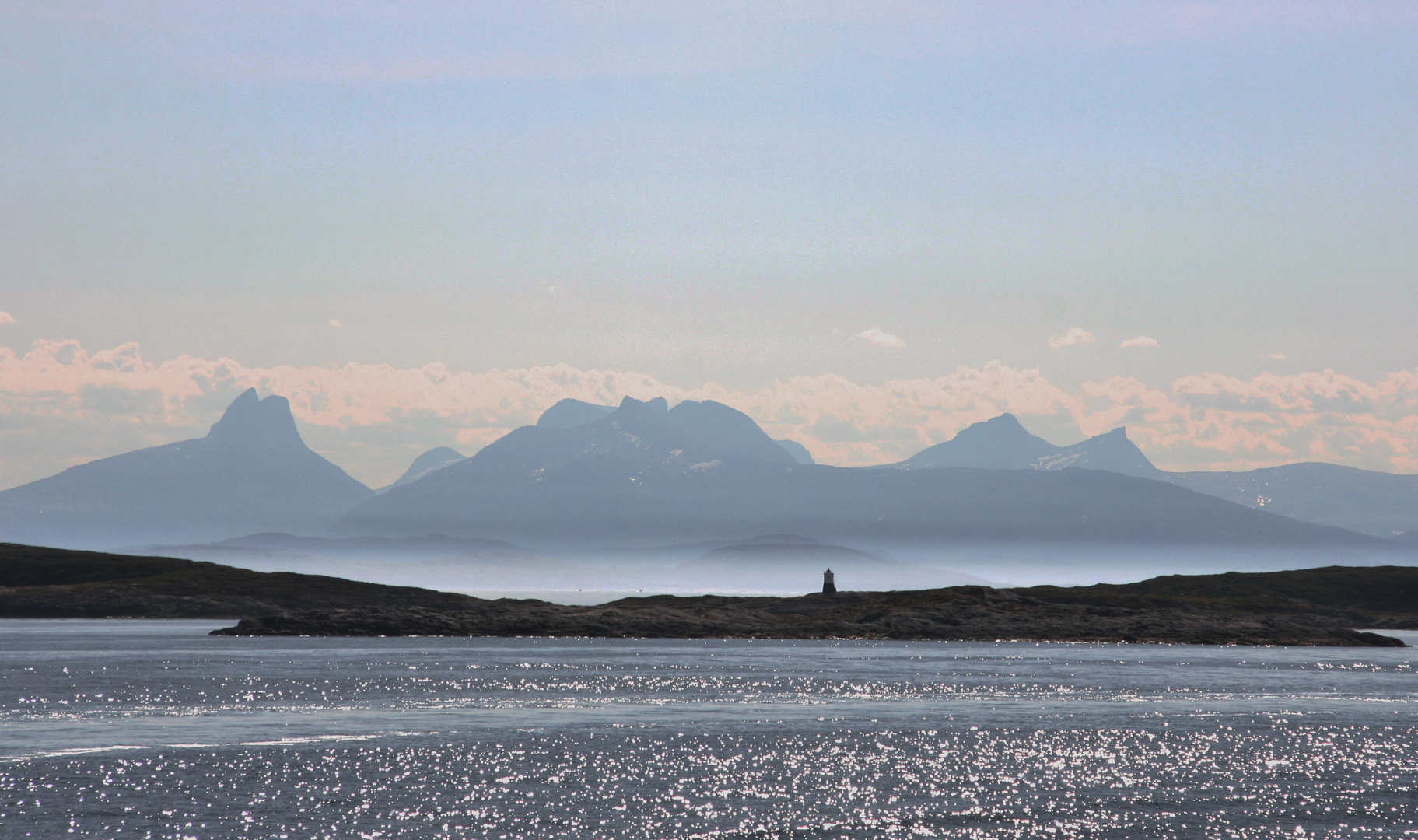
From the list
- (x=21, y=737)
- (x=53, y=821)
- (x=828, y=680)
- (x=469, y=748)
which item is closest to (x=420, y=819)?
(x=53, y=821)

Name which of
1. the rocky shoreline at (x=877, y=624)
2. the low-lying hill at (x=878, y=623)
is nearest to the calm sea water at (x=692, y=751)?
the rocky shoreline at (x=877, y=624)

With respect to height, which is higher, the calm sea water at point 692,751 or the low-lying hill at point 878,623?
the low-lying hill at point 878,623

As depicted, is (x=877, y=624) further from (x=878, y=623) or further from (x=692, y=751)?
(x=692, y=751)

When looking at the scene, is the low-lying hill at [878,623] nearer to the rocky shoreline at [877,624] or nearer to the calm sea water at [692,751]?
the rocky shoreline at [877,624]

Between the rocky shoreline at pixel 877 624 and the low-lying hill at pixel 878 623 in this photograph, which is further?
the low-lying hill at pixel 878 623

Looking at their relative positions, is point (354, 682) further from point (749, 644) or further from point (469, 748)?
point (749, 644)

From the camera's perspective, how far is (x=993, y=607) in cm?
17312

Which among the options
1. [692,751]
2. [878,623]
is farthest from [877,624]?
[692,751]

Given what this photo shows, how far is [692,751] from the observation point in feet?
184

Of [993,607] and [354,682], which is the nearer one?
[354,682]

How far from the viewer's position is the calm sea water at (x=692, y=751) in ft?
135

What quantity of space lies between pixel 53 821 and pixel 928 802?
2897 centimetres

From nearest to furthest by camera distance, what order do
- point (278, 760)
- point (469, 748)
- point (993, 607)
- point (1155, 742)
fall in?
point (278, 760), point (469, 748), point (1155, 742), point (993, 607)

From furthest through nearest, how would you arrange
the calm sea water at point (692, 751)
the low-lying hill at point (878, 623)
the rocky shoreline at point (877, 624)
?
the low-lying hill at point (878, 623), the rocky shoreline at point (877, 624), the calm sea water at point (692, 751)
